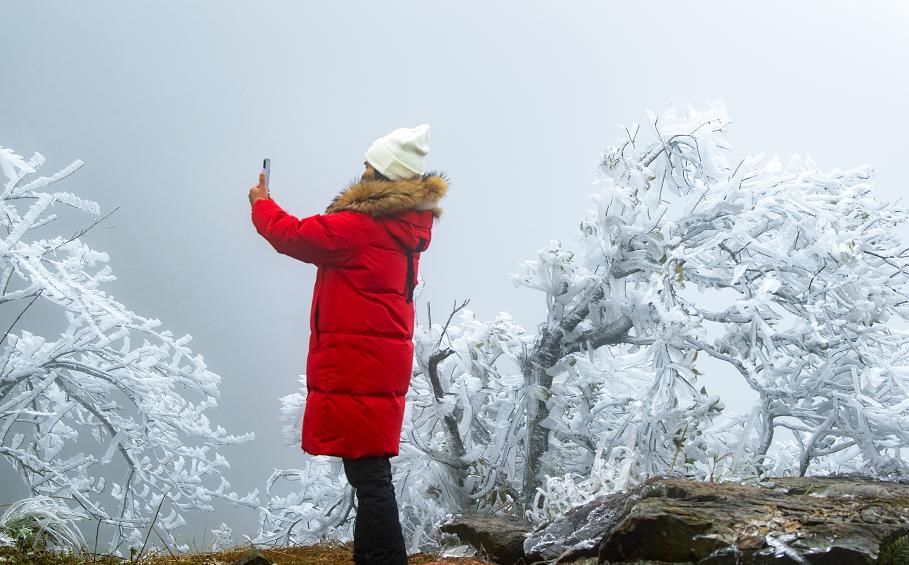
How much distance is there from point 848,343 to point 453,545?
3.93 meters

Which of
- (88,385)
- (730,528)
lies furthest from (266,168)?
(88,385)

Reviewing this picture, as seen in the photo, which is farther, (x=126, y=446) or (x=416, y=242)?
(x=126, y=446)

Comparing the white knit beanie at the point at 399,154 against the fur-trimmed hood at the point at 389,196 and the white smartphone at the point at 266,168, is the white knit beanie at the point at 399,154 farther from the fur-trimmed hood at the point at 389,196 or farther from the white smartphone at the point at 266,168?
the white smartphone at the point at 266,168

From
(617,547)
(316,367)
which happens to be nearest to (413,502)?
(316,367)

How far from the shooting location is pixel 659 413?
6695 millimetres

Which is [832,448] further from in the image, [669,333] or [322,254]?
[322,254]

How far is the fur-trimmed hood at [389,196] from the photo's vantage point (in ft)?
14.0

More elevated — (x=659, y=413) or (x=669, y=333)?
(x=669, y=333)

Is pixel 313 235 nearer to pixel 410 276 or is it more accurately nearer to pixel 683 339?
pixel 410 276

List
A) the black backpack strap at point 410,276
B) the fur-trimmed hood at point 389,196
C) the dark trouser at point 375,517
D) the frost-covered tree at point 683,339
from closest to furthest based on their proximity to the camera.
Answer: the dark trouser at point 375,517
the fur-trimmed hood at point 389,196
the black backpack strap at point 410,276
the frost-covered tree at point 683,339

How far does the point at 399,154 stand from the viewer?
A: 4.52m

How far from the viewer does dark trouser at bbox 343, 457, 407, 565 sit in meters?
4.07

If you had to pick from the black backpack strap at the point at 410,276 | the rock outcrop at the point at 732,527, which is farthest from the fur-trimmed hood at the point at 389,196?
the rock outcrop at the point at 732,527

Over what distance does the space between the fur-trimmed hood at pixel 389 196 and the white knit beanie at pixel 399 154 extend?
0.07 m
